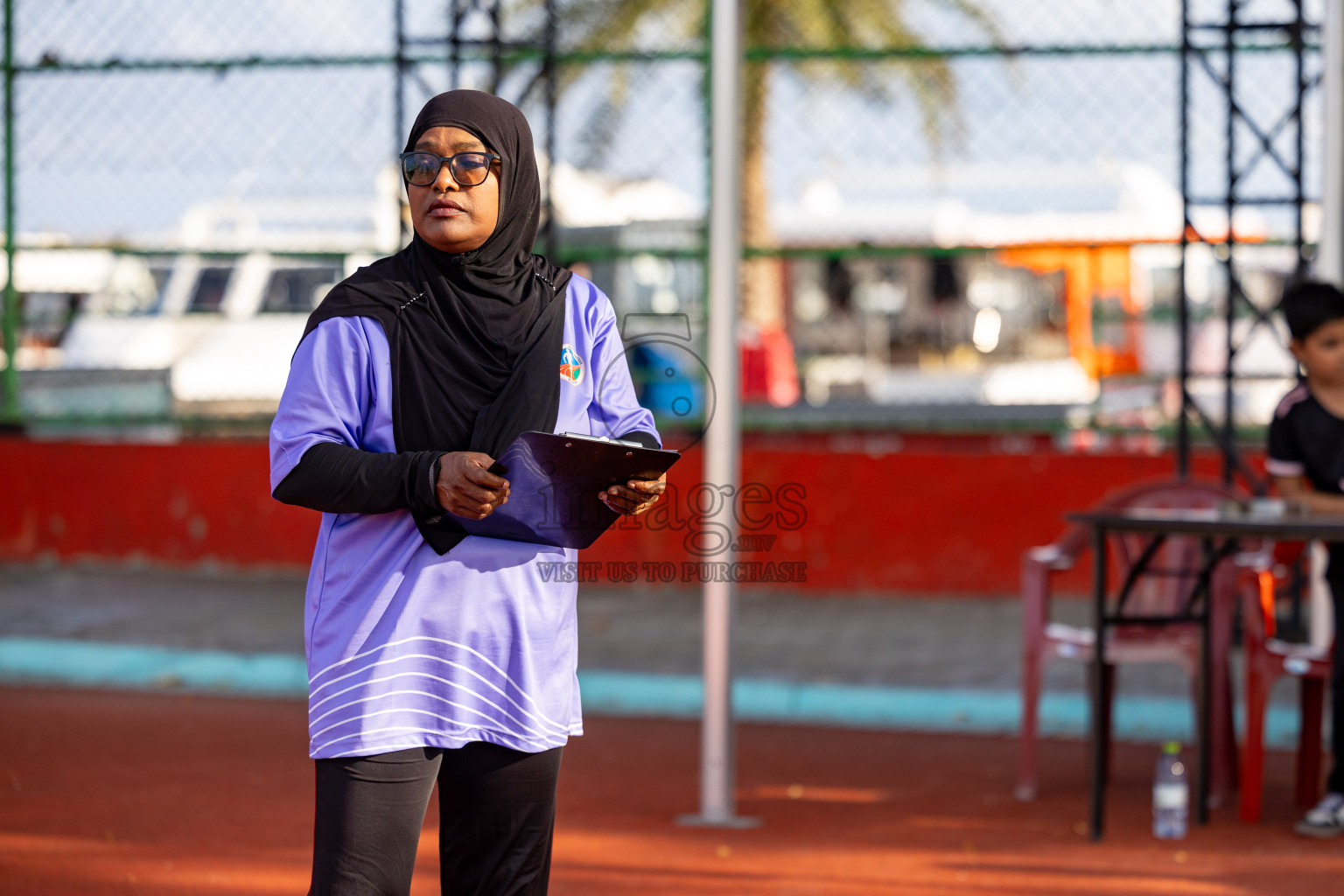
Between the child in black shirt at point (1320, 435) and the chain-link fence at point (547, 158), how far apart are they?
3181mm

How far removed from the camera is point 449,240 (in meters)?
2.72

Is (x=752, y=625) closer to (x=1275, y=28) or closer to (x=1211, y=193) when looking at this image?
(x=1211, y=193)

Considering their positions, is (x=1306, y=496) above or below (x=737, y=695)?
above

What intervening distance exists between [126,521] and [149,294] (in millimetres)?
1478

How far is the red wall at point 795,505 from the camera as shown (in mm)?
9438

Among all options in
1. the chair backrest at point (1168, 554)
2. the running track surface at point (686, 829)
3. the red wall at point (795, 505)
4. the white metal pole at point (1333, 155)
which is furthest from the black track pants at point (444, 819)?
the red wall at point (795, 505)

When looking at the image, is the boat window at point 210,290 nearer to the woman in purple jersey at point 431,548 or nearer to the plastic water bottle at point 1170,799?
the plastic water bottle at point 1170,799

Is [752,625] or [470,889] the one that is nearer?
[470,889]

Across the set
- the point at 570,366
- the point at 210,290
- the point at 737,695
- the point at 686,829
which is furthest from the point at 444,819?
the point at 210,290

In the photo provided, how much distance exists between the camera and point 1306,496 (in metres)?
5.34

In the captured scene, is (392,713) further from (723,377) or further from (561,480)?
(723,377)

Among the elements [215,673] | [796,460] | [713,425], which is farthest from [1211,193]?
[215,673]

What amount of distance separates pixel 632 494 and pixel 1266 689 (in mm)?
3402

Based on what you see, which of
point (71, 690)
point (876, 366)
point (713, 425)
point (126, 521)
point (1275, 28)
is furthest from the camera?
point (876, 366)
